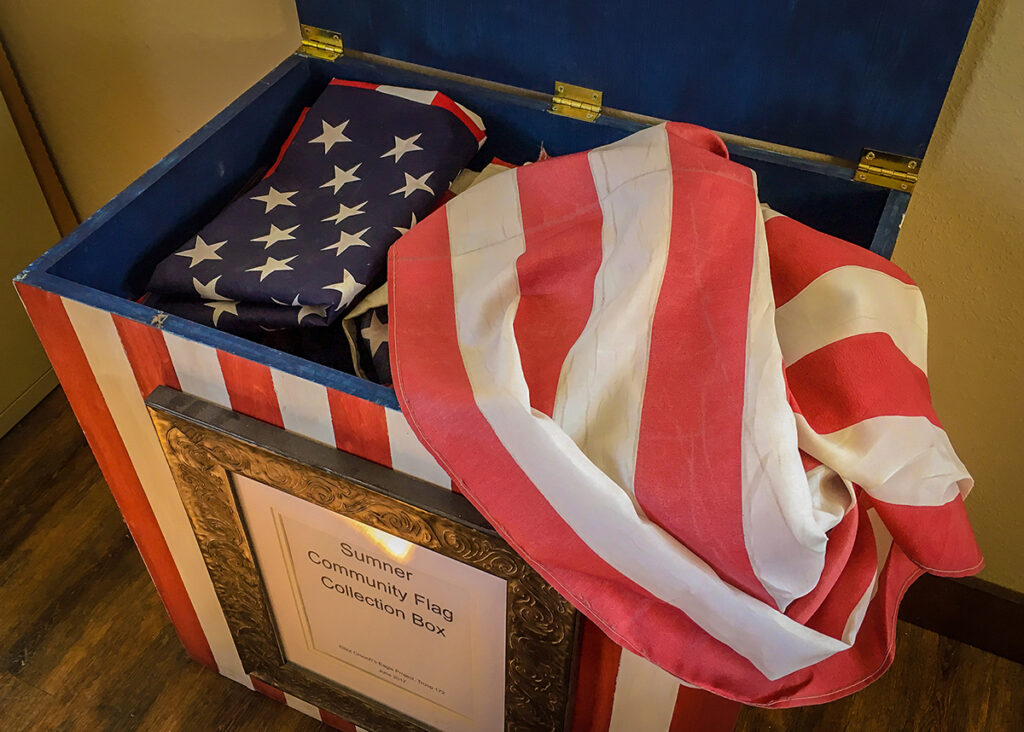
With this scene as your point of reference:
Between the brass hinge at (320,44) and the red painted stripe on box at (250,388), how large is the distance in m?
0.53

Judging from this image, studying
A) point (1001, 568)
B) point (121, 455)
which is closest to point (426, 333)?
point (121, 455)

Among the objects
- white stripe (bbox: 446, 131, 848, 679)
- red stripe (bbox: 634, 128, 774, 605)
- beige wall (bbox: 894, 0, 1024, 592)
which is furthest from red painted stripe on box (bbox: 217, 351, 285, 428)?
beige wall (bbox: 894, 0, 1024, 592)

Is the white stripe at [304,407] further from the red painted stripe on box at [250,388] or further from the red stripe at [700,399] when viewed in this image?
the red stripe at [700,399]

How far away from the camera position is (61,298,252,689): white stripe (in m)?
0.96

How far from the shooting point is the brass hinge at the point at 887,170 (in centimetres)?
102

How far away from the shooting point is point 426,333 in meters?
0.82

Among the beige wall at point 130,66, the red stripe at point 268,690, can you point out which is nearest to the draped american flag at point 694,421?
the beige wall at point 130,66

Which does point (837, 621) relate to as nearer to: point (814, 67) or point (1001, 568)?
point (814, 67)

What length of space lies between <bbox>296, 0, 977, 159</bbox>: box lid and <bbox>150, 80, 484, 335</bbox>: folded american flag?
0.09 metres

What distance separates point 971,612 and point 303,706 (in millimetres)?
1120

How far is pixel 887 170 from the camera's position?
104cm

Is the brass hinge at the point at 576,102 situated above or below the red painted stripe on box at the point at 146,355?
above

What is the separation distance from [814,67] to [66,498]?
152 cm

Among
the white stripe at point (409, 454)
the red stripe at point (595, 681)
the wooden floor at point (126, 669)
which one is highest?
the white stripe at point (409, 454)
